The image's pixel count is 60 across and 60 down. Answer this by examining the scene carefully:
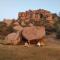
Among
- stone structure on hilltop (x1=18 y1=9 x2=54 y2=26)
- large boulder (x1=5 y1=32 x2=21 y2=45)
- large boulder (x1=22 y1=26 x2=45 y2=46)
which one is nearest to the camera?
large boulder (x1=5 y1=32 x2=21 y2=45)

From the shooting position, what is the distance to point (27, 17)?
3984 cm

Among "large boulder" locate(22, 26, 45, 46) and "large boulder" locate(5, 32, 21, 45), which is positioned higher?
"large boulder" locate(22, 26, 45, 46)

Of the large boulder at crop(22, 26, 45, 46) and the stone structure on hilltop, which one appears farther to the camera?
the stone structure on hilltop

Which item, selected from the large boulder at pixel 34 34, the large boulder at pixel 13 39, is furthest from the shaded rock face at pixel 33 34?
the large boulder at pixel 13 39

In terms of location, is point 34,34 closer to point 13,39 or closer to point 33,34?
point 33,34

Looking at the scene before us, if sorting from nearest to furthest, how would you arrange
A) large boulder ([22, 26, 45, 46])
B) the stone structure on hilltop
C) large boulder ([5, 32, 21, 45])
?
large boulder ([5, 32, 21, 45]) → large boulder ([22, 26, 45, 46]) → the stone structure on hilltop

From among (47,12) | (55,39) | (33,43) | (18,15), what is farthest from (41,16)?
(33,43)

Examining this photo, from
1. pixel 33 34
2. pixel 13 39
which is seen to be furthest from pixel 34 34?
pixel 13 39

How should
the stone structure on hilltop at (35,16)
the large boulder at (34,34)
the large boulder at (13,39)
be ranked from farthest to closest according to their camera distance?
the stone structure on hilltop at (35,16), the large boulder at (34,34), the large boulder at (13,39)

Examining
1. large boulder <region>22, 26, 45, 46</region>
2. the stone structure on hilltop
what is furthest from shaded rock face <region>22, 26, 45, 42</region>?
the stone structure on hilltop

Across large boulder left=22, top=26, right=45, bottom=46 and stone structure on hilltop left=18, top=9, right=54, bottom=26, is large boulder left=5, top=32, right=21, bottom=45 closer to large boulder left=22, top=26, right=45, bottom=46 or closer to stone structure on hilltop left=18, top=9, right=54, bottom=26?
large boulder left=22, top=26, right=45, bottom=46

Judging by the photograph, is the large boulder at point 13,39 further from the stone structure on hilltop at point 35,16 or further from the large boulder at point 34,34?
the stone structure on hilltop at point 35,16

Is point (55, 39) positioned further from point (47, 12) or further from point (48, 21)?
point (47, 12)

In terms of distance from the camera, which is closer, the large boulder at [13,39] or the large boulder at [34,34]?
the large boulder at [13,39]
